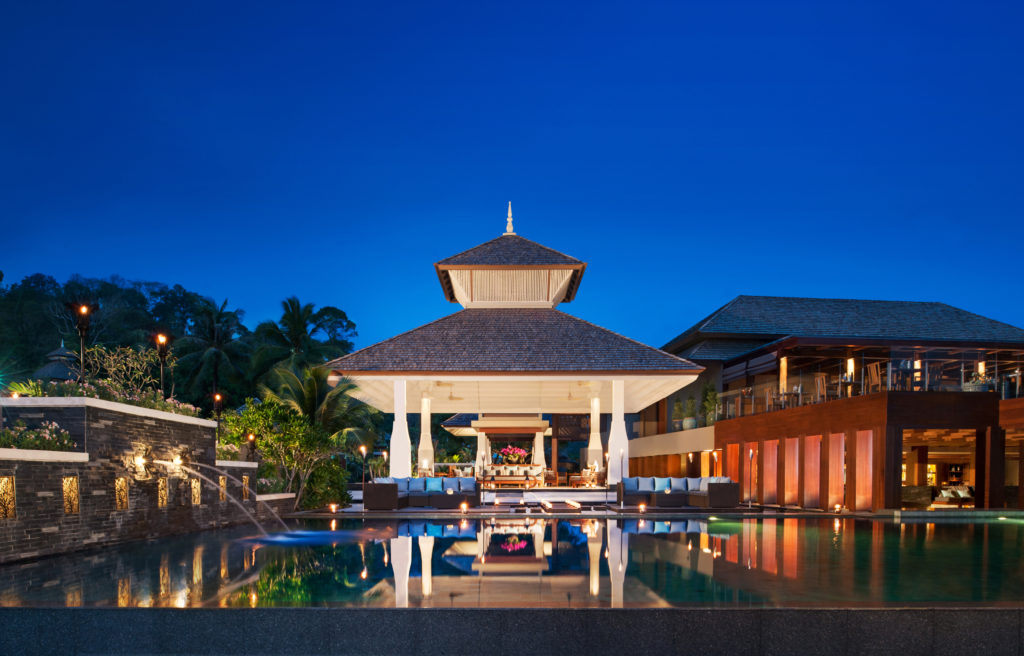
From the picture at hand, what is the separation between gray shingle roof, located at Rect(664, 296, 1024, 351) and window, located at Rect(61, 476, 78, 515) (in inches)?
1017

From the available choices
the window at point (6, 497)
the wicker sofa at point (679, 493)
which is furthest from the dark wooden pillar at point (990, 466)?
the window at point (6, 497)

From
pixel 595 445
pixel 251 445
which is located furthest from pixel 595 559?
pixel 595 445

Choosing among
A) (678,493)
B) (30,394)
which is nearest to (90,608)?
(30,394)

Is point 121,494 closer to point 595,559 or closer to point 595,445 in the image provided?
point 595,559

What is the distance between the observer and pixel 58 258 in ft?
305

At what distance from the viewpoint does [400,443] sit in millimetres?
23188

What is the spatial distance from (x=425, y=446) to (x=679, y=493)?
8652 mm

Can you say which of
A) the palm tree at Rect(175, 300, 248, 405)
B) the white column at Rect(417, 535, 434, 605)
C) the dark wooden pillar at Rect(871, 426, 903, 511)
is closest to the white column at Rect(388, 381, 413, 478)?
the white column at Rect(417, 535, 434, 605)

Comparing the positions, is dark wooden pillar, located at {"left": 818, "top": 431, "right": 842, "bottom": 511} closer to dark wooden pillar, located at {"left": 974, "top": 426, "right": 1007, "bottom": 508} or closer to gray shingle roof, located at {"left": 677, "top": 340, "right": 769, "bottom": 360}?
dark wooden pillar, located at {"left": 974, "top": 426, "right": 1007, "bottom": 508}

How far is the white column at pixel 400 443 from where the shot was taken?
2275cm

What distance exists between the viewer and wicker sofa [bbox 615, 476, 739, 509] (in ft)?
65.0

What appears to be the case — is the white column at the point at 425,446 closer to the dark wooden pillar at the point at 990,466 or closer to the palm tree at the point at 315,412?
the palm tree at the point at 315,412

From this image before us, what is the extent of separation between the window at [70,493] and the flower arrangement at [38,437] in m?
0.42

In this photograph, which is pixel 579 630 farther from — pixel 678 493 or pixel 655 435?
pixel 655 435
